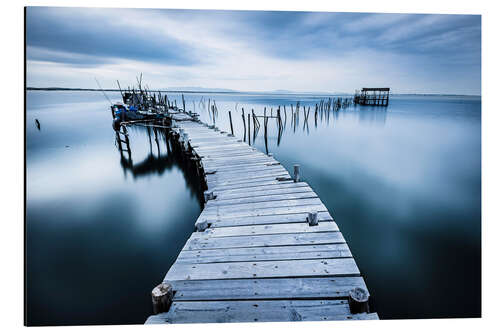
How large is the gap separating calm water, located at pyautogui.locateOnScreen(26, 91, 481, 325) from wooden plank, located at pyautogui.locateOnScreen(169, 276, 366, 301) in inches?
73.5

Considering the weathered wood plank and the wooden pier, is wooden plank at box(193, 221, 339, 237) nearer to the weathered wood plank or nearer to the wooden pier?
the wooden pier

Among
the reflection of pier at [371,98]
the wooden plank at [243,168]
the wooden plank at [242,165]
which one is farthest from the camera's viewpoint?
the reflection of pier at [371,98]

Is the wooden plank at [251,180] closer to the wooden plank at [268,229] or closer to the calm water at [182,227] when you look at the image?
the calm water at [182,227]

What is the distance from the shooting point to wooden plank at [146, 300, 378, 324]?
2225mm

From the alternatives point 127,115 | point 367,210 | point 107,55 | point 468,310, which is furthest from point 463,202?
point 127,115

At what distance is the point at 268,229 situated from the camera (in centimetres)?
350

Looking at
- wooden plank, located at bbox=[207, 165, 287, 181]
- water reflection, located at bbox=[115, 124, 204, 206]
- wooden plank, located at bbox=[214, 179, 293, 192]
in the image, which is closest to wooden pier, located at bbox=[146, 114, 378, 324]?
wooden plank, located at bbox=[214, 179, 293, 192]

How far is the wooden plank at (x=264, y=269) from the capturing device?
2607mm

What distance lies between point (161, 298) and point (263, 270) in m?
1.09

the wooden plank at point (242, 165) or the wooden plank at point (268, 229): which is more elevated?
the wooden plank at point (242, 165)

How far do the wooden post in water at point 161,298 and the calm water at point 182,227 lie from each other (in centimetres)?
190

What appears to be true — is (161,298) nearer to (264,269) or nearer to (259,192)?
(264,269)

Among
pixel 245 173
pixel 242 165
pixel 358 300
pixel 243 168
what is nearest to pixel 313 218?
pixel 358 300

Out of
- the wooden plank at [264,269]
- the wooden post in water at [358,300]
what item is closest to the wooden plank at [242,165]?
the wooden plank at [264,269]
